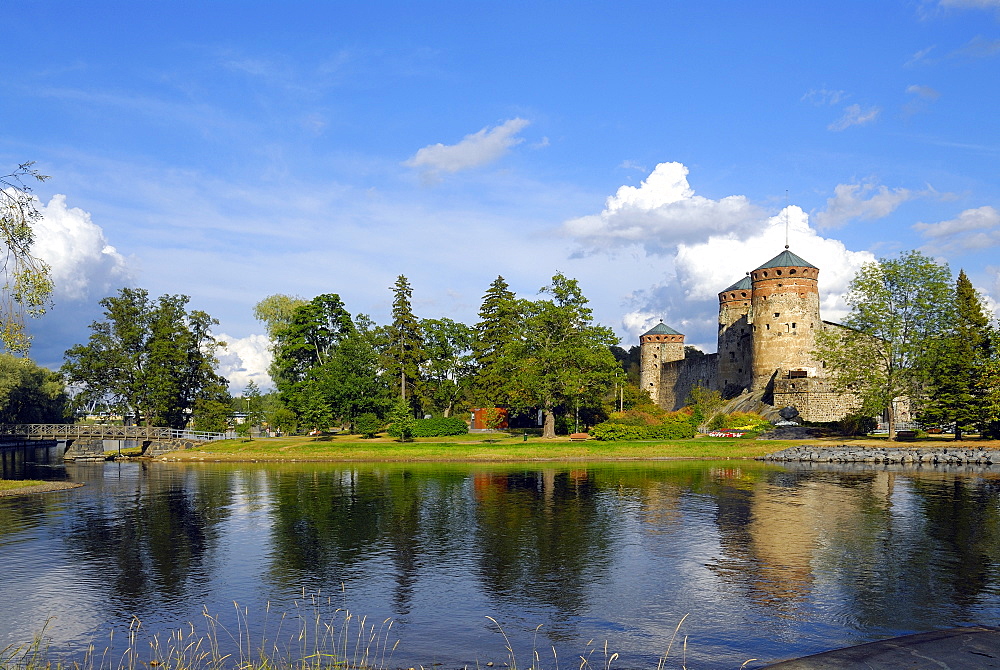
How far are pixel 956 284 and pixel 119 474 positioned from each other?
6444 centimetres

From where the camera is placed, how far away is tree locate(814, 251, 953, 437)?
5631 centimetres

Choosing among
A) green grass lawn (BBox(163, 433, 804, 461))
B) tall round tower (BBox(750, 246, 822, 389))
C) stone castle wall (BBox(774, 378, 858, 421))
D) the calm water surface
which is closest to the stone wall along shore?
green grass lawn (BBox(163, 433, 804, 461))

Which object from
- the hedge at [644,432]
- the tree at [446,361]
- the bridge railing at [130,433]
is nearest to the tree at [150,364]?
the bridge railing at [130,433]

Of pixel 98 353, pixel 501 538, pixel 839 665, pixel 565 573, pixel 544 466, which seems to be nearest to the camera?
pixel 839 665

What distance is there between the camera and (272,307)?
276ft

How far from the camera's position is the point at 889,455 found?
4934cm

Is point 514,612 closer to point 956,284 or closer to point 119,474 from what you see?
point 119,474

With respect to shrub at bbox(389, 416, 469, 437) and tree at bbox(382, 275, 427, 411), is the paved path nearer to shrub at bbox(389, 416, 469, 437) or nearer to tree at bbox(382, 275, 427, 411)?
shrub at bbox(389, 416, 469, 437)

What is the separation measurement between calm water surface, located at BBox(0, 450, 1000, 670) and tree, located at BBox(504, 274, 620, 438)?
1100 inches

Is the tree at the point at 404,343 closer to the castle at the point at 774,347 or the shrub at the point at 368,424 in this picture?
the shrub at the point at 368,424

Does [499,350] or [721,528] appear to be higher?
[499,350]

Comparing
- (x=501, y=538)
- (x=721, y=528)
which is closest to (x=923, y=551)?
(x=721, y=528)

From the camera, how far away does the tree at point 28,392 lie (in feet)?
269

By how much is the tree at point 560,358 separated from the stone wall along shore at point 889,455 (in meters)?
16.6
